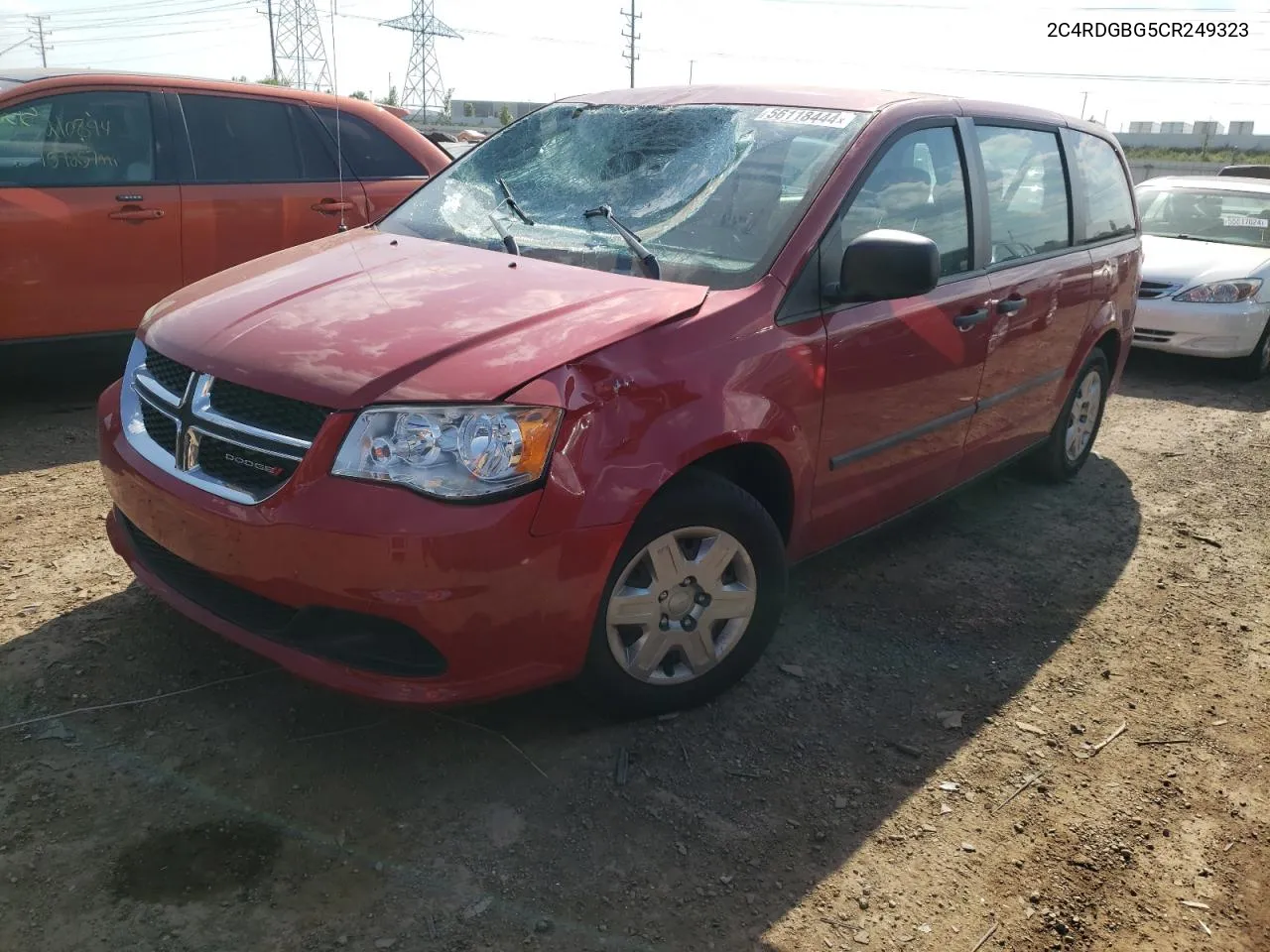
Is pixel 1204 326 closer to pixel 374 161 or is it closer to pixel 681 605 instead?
pixel 374 161

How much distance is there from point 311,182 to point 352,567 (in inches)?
168

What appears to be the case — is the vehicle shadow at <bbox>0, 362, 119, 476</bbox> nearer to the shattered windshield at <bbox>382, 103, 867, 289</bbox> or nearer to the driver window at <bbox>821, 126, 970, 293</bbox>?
the shattered windshield at <bbox>382, 103, 867, 289</bbox>

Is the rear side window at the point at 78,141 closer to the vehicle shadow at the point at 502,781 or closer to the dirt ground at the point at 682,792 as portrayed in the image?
the dirt ground at the point at 682,792

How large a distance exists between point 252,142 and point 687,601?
429 centimetres

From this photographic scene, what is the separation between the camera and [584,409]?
2.50 metres

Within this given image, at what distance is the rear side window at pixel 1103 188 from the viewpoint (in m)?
4.88

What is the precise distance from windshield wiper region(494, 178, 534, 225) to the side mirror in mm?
1076

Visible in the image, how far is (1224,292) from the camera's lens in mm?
8008

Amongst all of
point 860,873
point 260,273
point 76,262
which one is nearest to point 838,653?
point 860,873

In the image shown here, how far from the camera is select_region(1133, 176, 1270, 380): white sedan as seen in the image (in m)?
7.95

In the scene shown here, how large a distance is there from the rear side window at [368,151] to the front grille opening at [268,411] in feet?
12.8

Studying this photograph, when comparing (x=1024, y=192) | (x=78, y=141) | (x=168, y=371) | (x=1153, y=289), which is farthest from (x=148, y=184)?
(x=1153, y=289)

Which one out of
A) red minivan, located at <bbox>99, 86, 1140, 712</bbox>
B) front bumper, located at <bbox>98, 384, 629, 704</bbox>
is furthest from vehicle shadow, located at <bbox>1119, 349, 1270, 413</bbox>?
front bumper, located at <bbox>98, 384, 629, 704</bbox>

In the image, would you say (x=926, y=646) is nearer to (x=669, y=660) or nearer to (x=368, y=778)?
(x=669, y=660)
